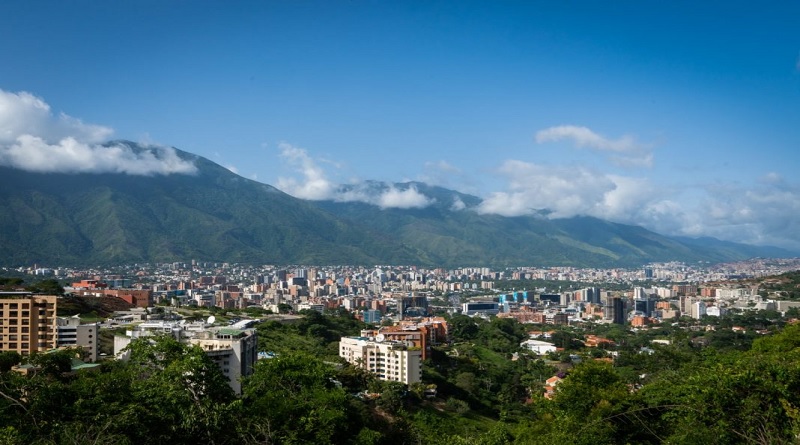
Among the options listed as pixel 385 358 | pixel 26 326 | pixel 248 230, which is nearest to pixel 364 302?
pixel 385 358

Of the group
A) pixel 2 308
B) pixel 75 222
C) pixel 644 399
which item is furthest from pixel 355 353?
pixel 75 222

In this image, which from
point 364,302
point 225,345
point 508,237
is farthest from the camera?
point 508,237

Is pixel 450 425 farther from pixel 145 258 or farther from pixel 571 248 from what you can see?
pixel 571 248

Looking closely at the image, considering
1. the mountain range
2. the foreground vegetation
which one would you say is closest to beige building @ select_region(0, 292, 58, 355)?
the foreground vegetation

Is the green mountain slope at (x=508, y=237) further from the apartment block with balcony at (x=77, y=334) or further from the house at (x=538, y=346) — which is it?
the apartment block with balcony at (x=77, y=334)

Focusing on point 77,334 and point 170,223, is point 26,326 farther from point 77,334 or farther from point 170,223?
point 170,223

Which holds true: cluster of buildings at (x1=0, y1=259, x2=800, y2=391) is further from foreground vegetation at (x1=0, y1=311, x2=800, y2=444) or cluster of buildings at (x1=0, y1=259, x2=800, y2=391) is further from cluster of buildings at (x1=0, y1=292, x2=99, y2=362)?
foreground vegetation at (x1=0, y1=311, x2=800, y2=444)

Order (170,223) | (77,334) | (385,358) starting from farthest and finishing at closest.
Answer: (170,223) < (385,358) < (77,334)
